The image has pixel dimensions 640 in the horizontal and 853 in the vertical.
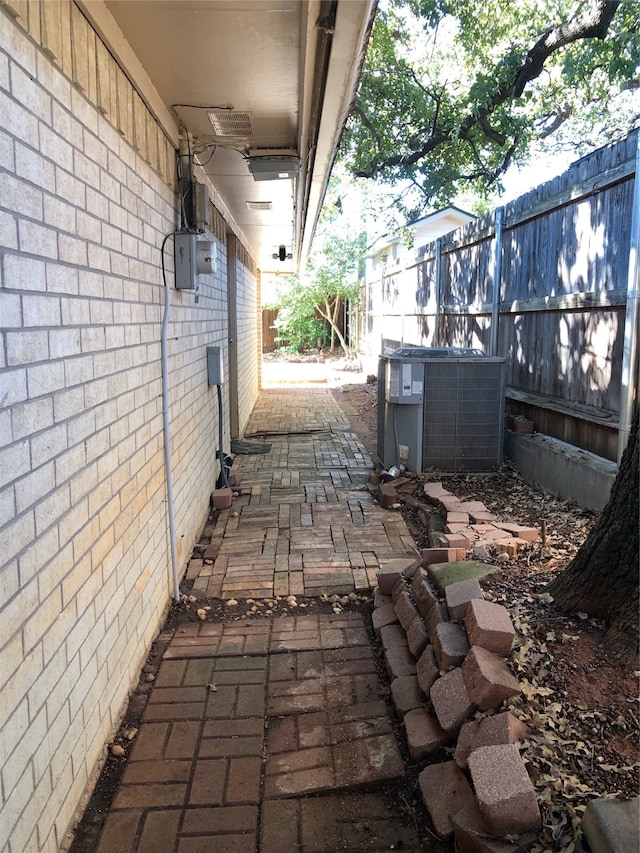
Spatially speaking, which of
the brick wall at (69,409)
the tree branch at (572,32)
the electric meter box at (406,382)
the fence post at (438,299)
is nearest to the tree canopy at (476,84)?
the tree branch at (572,32)

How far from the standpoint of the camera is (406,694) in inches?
116

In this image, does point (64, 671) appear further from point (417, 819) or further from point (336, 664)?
point (336, 664)

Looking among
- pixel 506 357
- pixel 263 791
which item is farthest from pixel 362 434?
pixel 263 791

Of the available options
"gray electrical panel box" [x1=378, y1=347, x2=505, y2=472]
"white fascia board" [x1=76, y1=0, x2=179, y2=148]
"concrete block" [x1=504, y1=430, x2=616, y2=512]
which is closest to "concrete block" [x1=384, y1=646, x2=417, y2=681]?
"concrete block" [x1=504, y1=430, x2=616, y2=512]

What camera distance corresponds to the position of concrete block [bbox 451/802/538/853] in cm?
196

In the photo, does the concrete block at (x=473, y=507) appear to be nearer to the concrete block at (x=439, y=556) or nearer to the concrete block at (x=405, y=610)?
the concrete block at (x=439, y=556)

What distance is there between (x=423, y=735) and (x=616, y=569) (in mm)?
1106

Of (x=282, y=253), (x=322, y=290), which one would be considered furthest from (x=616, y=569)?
(x=322, y=290)

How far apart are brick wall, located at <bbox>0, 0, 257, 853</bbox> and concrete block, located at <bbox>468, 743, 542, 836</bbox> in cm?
140

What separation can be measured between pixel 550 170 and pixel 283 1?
65.9 ft

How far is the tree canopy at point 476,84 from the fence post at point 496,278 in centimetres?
437

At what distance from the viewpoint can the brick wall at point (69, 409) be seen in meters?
1.82

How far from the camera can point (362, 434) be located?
9.54 metres

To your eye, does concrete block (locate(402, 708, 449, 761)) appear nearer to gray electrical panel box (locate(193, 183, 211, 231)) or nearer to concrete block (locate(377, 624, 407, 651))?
concrete block (locate(377, 624, 407, 651))
